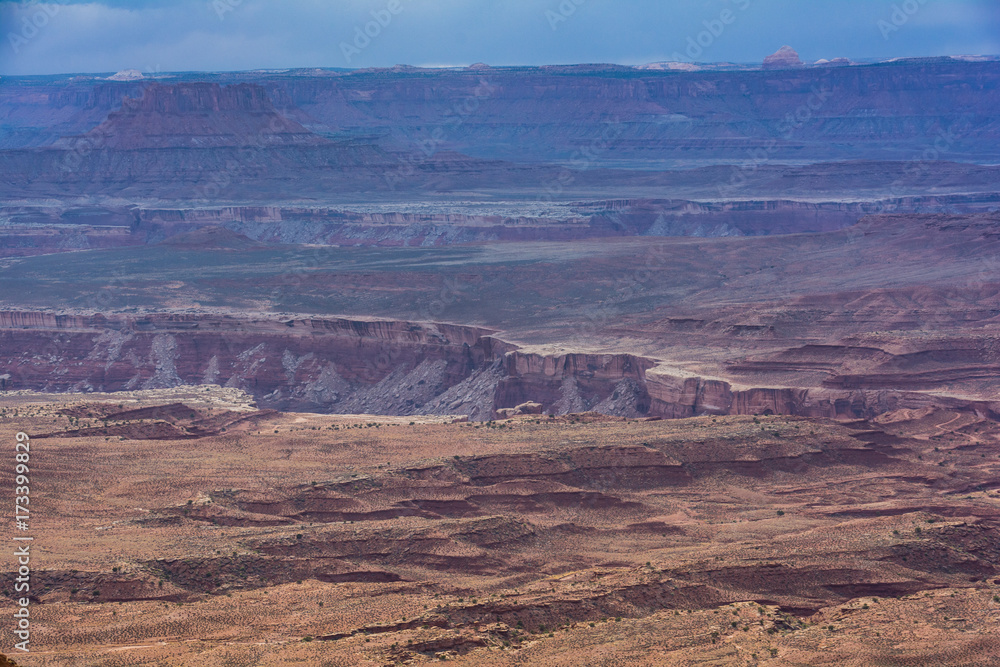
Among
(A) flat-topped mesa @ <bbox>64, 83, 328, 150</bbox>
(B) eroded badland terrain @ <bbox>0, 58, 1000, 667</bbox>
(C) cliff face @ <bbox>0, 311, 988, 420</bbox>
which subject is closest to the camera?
(B) eroded badland terrain @ <bbox>0, 58, 1000, 667</bbox>

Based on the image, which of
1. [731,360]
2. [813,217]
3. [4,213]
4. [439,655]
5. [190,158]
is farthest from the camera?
[190,158]

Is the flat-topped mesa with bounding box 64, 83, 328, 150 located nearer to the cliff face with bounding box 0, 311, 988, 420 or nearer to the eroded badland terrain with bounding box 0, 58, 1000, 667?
the eroded badland terrain with bounding box 0, 58, 1000, 667

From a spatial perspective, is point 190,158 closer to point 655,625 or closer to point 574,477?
point 574,477

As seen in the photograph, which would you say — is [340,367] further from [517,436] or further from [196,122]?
[196,122]

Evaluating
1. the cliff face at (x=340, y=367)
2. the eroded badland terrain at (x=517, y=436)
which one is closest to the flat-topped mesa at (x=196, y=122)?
the eroded badland terrain at (x=517, y=436)

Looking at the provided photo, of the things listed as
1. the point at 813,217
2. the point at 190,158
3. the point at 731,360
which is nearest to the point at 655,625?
the point at 731,360

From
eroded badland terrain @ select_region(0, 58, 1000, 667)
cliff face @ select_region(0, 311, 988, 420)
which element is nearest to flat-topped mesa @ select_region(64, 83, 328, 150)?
eroded badland terrain @ select_region(0, 58, 1000, 667)
